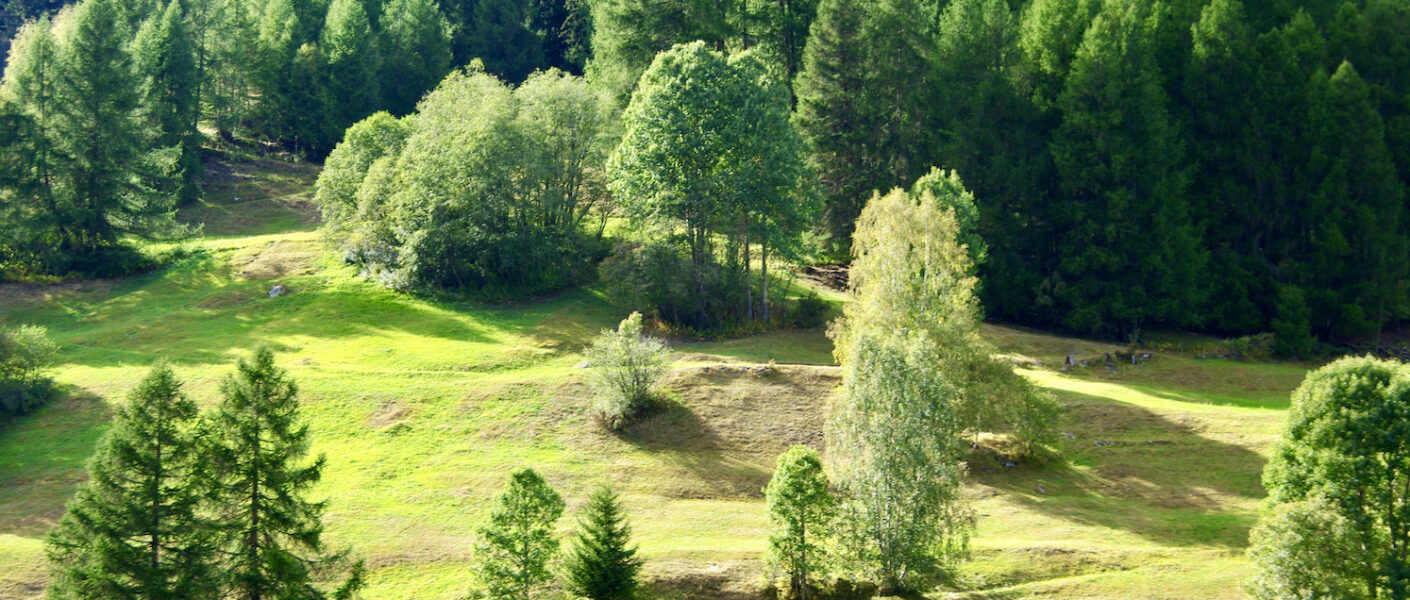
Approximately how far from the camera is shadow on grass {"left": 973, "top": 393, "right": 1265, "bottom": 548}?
35875mm

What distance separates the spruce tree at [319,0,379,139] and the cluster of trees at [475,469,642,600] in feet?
213

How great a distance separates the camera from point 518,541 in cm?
2984

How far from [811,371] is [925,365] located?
50.4ft

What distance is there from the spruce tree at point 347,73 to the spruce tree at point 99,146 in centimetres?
2230

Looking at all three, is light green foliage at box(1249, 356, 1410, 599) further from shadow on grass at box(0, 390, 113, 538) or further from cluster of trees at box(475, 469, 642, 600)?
shadow on grass at box(0, 390, 113, 538)

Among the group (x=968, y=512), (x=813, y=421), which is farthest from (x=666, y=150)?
(x=968, y=512)

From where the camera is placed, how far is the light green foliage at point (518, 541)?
2948 centimetres

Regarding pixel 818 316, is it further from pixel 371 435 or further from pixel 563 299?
pixel 371 435

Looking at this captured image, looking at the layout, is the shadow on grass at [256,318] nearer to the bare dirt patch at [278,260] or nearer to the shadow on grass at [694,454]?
the bare dirt patch at [278,260]

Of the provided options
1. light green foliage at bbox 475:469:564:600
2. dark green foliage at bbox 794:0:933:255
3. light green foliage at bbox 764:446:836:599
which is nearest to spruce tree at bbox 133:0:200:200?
dark green foliage at bbox 794:0:933:255

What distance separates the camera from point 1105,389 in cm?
4934

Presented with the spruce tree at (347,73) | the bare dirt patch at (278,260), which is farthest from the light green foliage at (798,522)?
the spruce tree at (347,73)

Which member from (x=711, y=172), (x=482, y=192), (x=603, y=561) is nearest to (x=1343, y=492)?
(x=603, y=561)

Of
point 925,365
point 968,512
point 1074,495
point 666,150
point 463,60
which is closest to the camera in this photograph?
point 925,365
